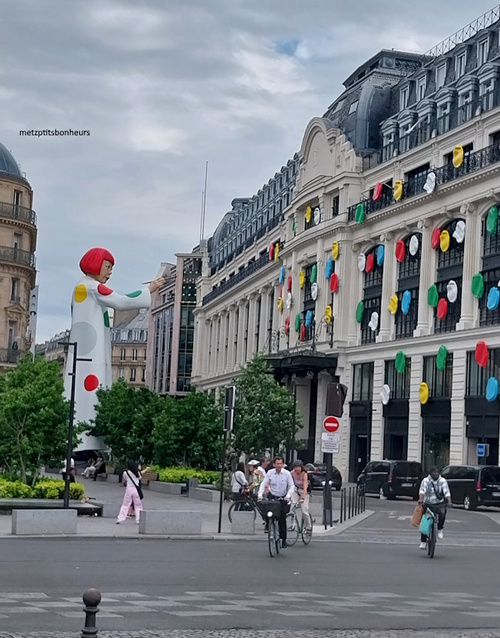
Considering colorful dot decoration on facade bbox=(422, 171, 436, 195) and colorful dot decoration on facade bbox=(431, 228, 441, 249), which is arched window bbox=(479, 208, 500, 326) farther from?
colorful dot decoration on facade bbox=(422, 171, 436, 195)

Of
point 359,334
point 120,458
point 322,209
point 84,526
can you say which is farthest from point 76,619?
point 322,209

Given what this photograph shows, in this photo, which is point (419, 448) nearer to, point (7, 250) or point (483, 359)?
point (483, 359)

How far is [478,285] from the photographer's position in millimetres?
55594

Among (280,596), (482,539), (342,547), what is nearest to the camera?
(280,596)

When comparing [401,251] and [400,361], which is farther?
[401,251]

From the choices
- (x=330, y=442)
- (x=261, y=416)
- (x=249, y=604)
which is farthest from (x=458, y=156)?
(x=249, y=604)

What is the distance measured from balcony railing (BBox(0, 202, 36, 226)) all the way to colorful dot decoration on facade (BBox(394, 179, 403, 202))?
82.9 ft

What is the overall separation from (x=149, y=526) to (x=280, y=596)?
10944 millimetres

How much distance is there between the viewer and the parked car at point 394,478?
5234 cm

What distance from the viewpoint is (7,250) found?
2987 inches

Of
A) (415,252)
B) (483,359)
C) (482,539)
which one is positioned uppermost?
(415,252)

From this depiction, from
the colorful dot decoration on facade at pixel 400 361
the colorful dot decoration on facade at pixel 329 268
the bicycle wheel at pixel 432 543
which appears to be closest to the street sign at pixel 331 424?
the bicycle wheel at pixel 432 543

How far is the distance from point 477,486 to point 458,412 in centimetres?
1255

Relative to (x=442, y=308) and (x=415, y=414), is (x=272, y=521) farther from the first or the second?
(x=415, y=414)
